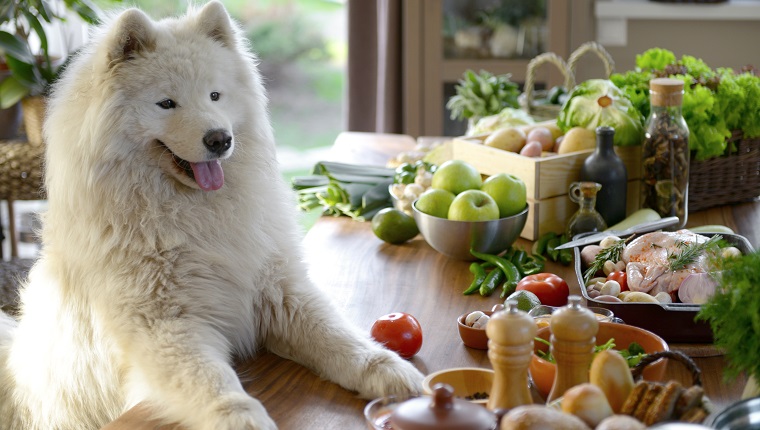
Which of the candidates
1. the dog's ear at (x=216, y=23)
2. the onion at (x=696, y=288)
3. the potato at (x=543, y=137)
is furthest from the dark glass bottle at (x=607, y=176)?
the dog's ear at (x=216, y=23)

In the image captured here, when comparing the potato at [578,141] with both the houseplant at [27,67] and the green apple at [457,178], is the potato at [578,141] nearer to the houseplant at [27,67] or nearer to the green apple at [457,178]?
the green apple at [457,178]

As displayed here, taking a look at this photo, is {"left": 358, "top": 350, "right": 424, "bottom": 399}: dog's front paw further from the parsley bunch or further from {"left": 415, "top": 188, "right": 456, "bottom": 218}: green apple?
{"left": 415, "top": 188, "right": 456, "bottom": 218}: green apple

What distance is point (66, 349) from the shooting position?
1.62 metres

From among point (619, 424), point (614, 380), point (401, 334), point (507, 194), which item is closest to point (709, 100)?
point (507, 194)

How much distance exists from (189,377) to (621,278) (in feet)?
2.69

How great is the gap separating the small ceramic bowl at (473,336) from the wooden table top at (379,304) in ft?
0.04

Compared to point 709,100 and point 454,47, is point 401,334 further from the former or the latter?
point 454,47

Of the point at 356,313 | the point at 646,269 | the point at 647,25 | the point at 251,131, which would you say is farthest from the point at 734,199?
the point at 647,25

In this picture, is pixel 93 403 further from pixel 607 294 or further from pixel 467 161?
pixel 467 161

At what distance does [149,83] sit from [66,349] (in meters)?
A: 0.53

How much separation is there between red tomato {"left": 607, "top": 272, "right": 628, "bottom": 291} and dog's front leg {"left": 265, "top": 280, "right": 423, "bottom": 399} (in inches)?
18.3

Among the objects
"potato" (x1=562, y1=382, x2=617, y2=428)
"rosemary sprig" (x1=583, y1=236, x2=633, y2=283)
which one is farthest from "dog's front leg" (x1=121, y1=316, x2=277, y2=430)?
"rosemary sprig" (x1=583, y1=236, x2=633, y2=283)

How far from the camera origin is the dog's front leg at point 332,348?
54.5 inches

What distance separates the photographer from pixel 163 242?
59.4 inches
